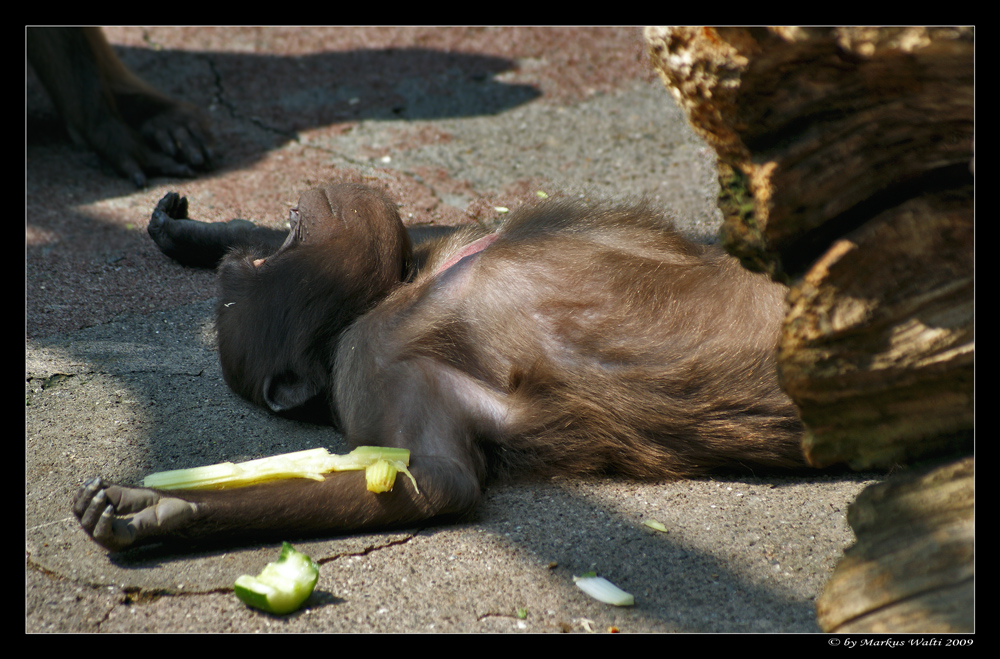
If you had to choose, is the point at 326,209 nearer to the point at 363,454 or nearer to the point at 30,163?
the point at 363,454

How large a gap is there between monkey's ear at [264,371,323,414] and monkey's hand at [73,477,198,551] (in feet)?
2.57

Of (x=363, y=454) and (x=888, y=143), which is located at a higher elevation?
(x=888, y=143)

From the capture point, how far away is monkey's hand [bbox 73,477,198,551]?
2.29m

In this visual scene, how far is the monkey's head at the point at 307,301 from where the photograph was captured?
3.12m

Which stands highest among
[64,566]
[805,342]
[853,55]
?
[853,55]

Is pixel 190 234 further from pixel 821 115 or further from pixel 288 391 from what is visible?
pixel 821 115

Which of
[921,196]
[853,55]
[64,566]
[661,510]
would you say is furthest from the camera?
[661,510]

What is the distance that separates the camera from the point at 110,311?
392 cm

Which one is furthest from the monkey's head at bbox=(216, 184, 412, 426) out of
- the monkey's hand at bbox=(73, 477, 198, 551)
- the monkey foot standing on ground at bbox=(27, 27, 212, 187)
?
the monkey foot standing on ground at bbox=(27, 27, 212, 187)

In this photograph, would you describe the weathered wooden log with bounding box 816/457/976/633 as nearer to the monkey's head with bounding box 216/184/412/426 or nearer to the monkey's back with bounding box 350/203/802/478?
the monkey's back with bounding box 350/203/802/478

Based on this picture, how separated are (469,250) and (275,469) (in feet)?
3.71

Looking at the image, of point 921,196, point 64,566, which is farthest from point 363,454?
point 921,196

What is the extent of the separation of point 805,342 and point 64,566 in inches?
77.5

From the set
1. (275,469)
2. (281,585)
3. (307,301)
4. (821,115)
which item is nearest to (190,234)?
(307,301)
